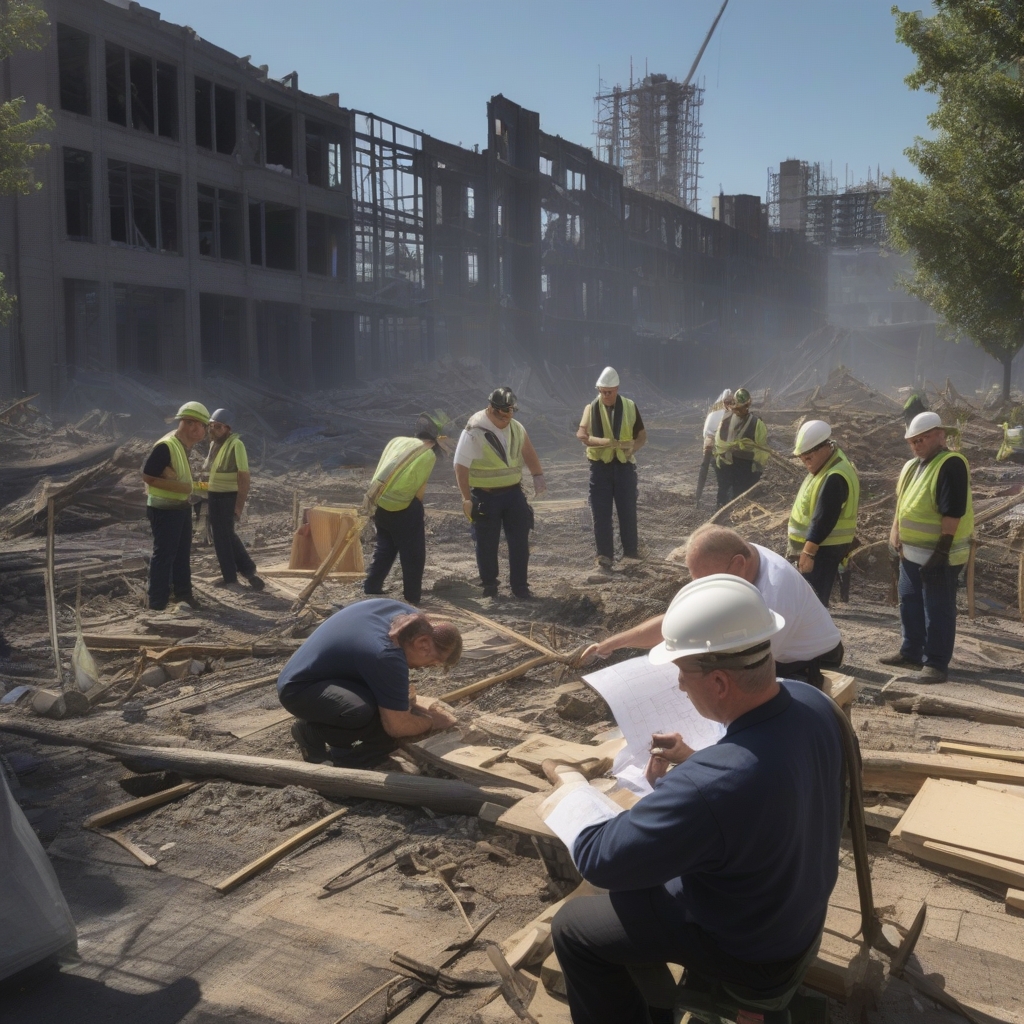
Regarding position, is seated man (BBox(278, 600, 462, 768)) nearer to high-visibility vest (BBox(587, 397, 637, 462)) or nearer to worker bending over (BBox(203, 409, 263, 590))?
worker bending over (BBox(203, 409, 263, 590))

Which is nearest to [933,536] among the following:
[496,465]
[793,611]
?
[793,611]

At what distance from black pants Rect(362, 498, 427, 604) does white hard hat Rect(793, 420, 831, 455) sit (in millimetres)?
3329

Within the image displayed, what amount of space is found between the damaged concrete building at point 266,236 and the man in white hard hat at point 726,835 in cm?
2568

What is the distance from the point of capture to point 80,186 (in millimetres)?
26797

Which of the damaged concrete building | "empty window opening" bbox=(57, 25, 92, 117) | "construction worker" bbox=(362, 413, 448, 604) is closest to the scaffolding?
the damaged concrete building

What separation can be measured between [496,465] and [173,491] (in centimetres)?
288

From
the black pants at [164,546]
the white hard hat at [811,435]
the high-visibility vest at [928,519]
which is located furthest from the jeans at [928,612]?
the black pants at [164,546]

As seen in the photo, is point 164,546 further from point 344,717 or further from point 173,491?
point 344,717

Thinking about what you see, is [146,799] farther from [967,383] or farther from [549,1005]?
[967,383]

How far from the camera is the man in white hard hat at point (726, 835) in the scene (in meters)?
2.33

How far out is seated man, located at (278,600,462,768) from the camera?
4.88 metres

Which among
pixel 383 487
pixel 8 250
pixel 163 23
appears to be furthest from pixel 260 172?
pixel 383 487

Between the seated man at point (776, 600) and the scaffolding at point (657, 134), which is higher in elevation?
the scaffolding at point (657, 134)

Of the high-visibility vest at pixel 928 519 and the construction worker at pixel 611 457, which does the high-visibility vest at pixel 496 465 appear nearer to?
the construction worker at pixel 611 457
